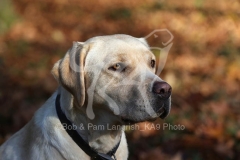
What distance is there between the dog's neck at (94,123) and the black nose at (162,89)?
1.51 ft

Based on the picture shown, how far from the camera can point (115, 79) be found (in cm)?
455

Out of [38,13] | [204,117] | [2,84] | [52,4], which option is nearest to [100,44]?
[204,117]

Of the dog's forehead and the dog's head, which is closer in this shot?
the dog's head

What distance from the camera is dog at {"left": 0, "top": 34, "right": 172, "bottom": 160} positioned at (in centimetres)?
445

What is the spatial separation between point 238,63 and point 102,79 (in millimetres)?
5555

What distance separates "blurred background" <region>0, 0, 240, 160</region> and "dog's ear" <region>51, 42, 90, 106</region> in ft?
6.19

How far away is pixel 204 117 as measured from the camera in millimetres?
7016

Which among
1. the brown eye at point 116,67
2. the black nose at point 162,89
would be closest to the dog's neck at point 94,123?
the brown eye at point 116,67

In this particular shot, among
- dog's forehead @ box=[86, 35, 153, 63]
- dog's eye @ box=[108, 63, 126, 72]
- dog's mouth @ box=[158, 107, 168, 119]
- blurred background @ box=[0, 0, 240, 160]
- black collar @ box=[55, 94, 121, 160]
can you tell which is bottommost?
blurred background @ box=[0, 0, 240, 160]

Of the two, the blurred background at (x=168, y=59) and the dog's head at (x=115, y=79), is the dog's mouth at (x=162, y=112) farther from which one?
the blurred background at (x=168, y=59)

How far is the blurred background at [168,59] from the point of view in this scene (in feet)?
21.4

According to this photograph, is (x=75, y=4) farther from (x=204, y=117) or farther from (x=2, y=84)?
(x=204, y=117)

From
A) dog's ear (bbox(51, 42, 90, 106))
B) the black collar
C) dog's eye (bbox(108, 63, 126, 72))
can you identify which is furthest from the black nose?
the black collar

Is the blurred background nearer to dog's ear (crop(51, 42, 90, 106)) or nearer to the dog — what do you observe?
the dog
